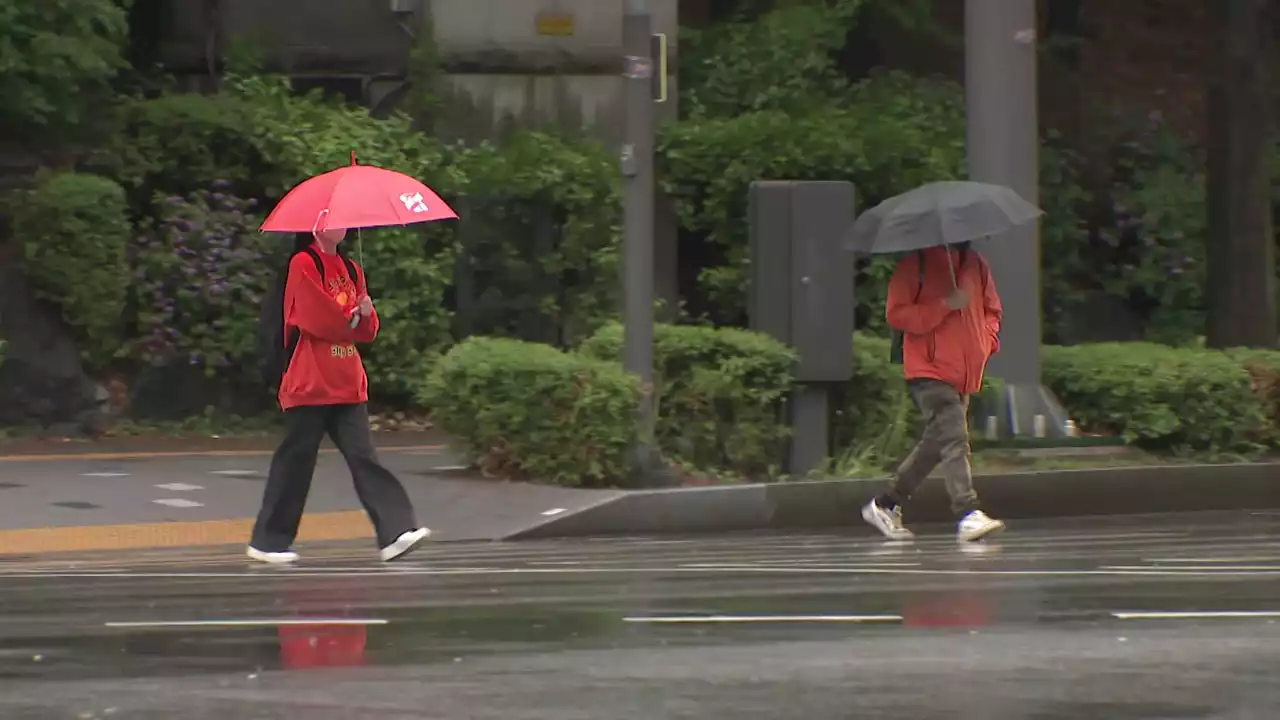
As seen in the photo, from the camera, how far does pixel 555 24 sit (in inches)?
737

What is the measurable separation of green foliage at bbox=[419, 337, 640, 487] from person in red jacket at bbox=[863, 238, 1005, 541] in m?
1.64

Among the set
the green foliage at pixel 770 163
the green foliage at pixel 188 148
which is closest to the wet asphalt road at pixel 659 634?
the green foliage at pixel 188 148

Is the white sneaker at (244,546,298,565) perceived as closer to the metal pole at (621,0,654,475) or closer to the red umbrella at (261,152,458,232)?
the red umbrella at (261,152,458,232)

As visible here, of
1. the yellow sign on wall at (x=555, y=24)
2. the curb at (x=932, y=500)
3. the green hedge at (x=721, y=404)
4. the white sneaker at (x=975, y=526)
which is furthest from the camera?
the yellow sign on wall at (x=555, y=24)

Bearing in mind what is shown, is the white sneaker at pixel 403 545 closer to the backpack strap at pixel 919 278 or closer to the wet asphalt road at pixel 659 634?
the wet asphalt road at pixel 659 634

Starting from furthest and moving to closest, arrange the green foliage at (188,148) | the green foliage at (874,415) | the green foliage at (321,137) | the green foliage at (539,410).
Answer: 1. the green foliage at (321,137)
2. the green foliage at (188,148)
3. the green foliage at (874,415)
4. the green foliage at (539,410)

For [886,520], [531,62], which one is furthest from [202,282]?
[886,520]

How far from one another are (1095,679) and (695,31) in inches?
546

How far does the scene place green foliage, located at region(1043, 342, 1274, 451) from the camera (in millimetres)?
12539

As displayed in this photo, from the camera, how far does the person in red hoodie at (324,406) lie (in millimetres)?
9484

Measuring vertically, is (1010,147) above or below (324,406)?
above

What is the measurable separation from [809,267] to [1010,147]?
168cm

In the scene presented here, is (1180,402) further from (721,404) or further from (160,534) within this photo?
(160,534)

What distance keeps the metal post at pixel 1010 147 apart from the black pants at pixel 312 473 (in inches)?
177
